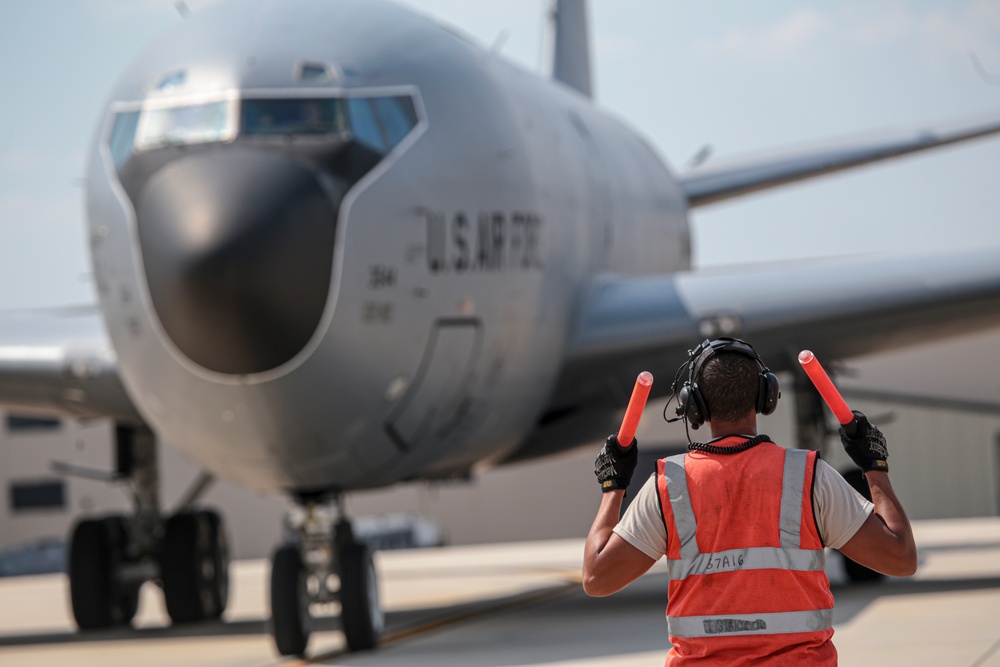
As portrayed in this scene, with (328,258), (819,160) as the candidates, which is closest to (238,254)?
(328,258)

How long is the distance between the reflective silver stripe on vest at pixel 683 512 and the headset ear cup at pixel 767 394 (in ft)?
0.87

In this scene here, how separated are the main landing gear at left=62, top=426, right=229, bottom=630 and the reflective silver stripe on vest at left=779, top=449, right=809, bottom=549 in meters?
10.4

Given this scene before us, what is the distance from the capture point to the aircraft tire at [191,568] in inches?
528

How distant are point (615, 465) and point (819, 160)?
44.4ft

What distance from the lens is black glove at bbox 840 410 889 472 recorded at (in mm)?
3762

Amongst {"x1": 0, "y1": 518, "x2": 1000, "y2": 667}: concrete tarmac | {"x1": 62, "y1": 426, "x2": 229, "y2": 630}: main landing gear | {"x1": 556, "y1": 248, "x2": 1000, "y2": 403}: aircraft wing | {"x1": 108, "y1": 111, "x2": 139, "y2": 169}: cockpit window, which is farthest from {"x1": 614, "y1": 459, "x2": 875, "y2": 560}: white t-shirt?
{"x1": 62, "y1": 426, "x2": 229, "y2": 630}: main landing gear

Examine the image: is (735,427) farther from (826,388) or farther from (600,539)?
(600,539)

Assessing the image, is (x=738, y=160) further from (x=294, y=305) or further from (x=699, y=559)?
(x=699, y=559)

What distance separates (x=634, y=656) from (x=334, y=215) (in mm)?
3041

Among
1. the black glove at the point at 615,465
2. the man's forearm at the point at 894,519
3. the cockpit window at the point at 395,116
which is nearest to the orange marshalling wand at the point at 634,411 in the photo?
the black glove at the point at 615,465

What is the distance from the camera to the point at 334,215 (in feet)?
29.7

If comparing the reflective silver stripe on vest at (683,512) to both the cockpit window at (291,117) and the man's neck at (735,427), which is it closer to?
the man's neck at (735,427)

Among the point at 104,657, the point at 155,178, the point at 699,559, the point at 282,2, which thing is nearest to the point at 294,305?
the point at 155,178

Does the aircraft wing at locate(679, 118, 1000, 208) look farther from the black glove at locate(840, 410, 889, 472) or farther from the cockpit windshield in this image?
the black glove at locate(840, 410, 889, 472)
